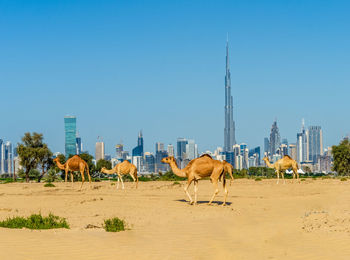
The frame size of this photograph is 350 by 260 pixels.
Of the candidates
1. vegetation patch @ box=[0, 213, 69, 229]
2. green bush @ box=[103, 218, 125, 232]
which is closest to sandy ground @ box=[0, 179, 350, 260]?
green bush @ box=[103, 218, 125, 232]

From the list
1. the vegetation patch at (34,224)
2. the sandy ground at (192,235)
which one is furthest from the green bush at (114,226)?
the vegetation patch at (34,224)

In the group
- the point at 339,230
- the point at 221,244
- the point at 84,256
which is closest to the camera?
the point at 84,256

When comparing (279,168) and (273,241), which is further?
(279,168)

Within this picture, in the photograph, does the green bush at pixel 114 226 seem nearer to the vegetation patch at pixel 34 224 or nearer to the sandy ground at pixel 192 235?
the sandy ground at pixel 192 235

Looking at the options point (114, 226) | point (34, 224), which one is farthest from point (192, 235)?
point (34, 224)

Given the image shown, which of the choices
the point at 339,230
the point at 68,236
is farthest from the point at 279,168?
the point at 68,236

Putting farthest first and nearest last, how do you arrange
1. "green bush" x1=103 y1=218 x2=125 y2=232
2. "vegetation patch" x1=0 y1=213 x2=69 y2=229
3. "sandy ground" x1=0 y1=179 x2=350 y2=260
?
"vegetation patch" x1=0 y1=213 x2=69 y2=229, "green bush" x1=103 y1=218 x2=125 y2=232, "sandy ground" x1=0 y1=179 x2=350 y2=260

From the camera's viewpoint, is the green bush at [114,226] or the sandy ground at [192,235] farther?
the green bush at [114,226]

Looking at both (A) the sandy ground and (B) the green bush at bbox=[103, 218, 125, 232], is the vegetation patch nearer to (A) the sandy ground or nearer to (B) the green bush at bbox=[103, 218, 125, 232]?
(A) the sandy ground

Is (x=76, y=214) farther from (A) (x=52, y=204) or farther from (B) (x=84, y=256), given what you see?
(B) (x=84, y=256)

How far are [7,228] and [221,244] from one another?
5.83 meters

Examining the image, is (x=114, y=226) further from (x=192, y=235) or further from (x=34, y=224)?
(x=34, y=224)

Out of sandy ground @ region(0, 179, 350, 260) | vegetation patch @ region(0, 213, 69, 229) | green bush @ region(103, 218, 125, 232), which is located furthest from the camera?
vegetation patch @ region(0, 213, 69, 229)

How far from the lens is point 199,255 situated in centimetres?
1025
